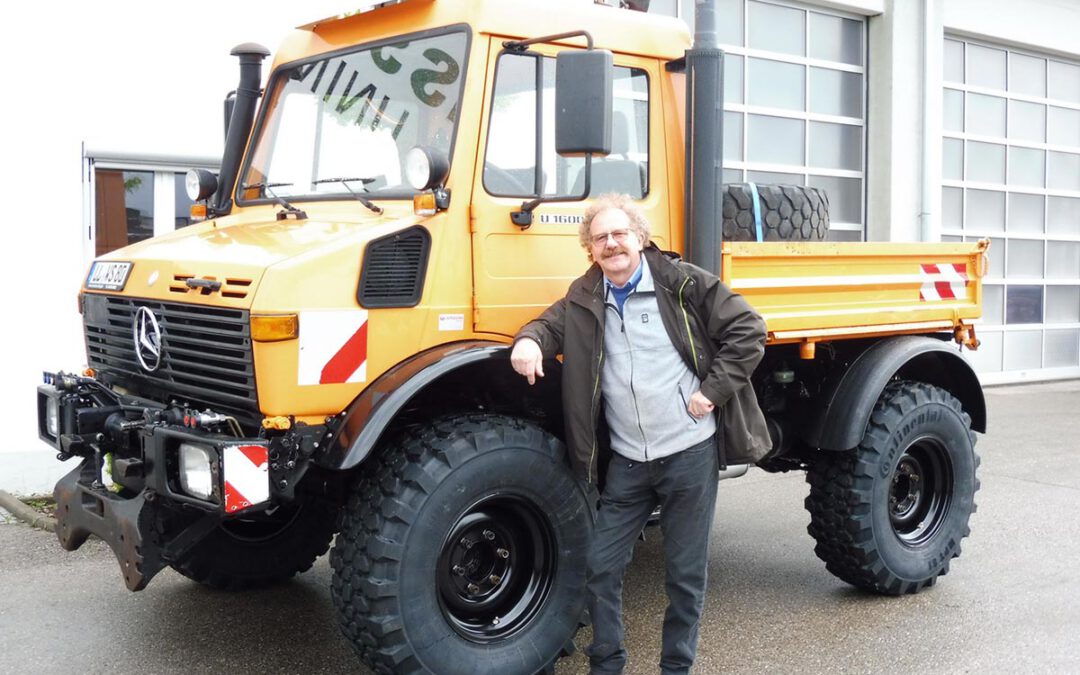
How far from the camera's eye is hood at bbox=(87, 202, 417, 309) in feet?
12.0

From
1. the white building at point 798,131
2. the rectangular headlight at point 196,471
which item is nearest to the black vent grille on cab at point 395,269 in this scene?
the rectangular headlight at point 196,471

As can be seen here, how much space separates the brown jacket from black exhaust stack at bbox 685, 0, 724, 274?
0.44 metres

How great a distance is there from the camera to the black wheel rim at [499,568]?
387cm

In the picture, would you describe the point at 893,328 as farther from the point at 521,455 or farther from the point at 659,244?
the point at 521,455

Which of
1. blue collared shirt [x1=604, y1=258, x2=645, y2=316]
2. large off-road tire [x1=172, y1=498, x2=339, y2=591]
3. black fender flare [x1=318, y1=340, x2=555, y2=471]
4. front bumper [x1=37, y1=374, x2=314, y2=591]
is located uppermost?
blue collared shirt [x1=604, y1=258, x2=645, y2=316]

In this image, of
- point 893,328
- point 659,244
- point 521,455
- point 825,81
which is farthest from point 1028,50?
point 521,455

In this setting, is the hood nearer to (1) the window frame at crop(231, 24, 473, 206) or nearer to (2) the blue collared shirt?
(1) the window frame at crop(231, 24, 473, 206)

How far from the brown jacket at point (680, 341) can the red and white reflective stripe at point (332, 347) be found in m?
0.56

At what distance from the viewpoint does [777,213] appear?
4.87 meters

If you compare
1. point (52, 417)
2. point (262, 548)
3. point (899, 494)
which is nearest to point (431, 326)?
point (52, 417)

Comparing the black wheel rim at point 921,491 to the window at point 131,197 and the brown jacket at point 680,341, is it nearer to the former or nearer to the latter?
the brown jacket at point 680,341

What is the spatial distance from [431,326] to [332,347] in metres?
0.39

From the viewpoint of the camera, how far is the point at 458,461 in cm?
370

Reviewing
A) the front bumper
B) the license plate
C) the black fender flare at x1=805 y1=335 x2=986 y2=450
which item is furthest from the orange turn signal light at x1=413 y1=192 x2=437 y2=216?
the black fender flare at x1=805 y1=335 x2=986 y2=450
